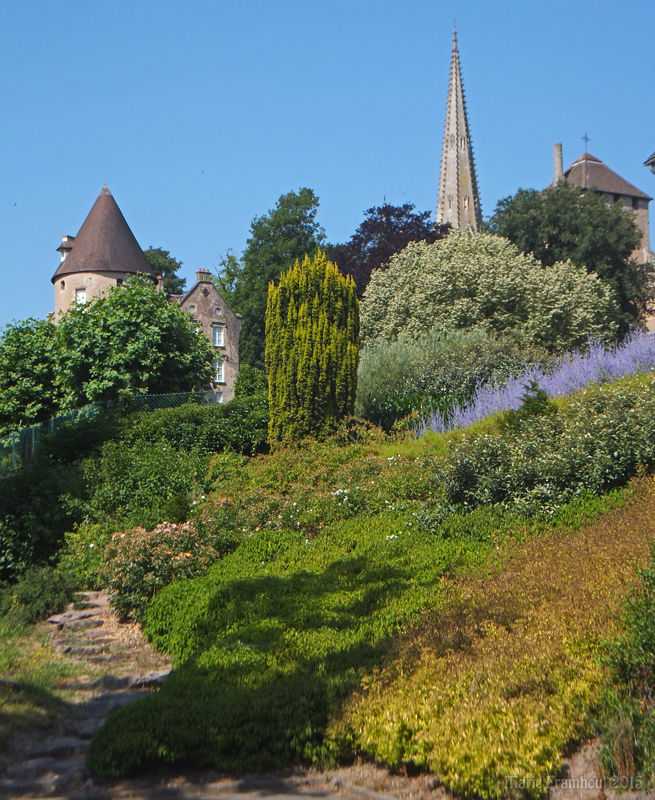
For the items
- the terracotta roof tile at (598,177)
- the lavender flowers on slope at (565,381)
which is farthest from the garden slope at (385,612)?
the terracotta roof tile at (598,177)

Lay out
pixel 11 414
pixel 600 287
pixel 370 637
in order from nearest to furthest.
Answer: pixel 370 637, pixel 11 414, pixel 600 287

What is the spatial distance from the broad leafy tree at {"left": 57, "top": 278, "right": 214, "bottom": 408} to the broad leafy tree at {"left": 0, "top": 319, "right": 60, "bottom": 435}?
30.5 inches

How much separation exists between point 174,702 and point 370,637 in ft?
6.63

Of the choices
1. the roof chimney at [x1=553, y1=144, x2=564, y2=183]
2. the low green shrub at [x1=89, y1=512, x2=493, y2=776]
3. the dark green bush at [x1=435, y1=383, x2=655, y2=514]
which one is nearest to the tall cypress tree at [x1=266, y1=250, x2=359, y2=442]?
the dark green bush at [x1=435, y1=383, x2=655, y2=514]

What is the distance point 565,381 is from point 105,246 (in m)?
38.1

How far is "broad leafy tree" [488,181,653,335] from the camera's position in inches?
1699

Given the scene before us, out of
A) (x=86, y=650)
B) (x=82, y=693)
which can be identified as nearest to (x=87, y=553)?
(x=86, y=650)

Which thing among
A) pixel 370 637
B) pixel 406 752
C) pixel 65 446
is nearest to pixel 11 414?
pixel 65 446

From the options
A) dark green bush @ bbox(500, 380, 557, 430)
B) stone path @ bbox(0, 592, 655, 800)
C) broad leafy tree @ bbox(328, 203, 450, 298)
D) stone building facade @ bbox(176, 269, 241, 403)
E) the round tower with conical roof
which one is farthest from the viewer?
stone building facade @ bbox(176, 269, 241, 403)

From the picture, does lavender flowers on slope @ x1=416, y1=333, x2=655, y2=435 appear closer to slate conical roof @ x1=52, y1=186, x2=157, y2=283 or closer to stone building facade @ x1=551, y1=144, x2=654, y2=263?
slate conical roof @ x1=52, y1=186, x2=157, y2=283

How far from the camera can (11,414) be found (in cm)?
2766

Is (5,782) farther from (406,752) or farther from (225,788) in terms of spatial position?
(406,752)

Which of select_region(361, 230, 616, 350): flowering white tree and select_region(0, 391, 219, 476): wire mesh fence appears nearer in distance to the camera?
select_region(0, 391, 219, 476): wire mesh fence

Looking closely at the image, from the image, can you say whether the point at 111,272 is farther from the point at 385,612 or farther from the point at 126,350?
the point at 385,612
